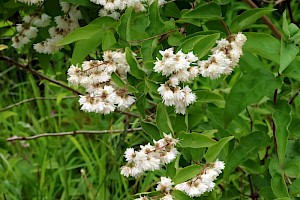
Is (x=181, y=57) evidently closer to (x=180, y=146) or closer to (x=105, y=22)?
(x=180, y=146)

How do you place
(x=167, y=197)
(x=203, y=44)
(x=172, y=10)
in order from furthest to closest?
(x=172, y=10) < (x=203, y=44) < (x=167, y=197)

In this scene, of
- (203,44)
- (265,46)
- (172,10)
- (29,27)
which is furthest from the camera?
(29,27)

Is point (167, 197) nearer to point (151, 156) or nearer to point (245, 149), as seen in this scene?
point (151, 156)

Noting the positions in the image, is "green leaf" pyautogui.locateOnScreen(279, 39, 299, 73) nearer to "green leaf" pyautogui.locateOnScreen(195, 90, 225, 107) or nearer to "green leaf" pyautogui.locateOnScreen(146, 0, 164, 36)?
"green leaf" pyautogui.locateOnScreen(195, 90, 225, 107)

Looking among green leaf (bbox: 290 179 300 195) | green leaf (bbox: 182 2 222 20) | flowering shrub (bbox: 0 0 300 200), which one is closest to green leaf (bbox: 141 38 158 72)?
flowering shrub (bbox: 0 0 300 200)

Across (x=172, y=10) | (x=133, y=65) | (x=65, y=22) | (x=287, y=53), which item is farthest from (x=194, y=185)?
(x=65, y=22)

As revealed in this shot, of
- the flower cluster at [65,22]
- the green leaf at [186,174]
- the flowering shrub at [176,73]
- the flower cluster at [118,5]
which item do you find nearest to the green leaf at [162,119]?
the flowering shrub at [176,73]
